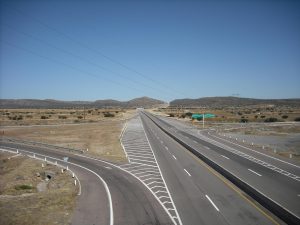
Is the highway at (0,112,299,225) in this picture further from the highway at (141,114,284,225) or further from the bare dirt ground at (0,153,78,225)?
the bare dirt ground at (0,153,78,225)

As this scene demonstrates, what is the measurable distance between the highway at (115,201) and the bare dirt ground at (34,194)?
1.05 metres

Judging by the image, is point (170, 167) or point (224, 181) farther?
point (170, 167)

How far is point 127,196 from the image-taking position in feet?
79.1

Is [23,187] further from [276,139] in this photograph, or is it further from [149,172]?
[276,139]

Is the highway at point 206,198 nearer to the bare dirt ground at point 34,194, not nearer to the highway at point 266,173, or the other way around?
the highway at point 266,173

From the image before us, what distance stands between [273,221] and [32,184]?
21599 millimetres

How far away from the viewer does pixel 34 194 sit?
82.1 feet

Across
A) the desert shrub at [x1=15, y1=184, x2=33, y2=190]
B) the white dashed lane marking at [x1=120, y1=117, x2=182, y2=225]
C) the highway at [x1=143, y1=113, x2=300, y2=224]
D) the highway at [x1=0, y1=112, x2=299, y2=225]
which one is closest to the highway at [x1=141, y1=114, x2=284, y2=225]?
the highway at [x1=0, y1=112, x2=299, y2=225]

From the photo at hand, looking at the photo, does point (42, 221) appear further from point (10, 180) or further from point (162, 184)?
point (10, 180)

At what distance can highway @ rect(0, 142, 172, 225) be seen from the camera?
755 inches

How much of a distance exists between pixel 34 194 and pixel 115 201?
6896mm

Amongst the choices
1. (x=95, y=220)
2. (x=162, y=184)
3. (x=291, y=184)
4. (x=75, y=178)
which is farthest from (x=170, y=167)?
(x=95, y=220)

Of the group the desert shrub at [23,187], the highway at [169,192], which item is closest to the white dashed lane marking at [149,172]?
the highway at [169,192]

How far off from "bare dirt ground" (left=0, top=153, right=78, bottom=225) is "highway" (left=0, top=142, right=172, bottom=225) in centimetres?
105
